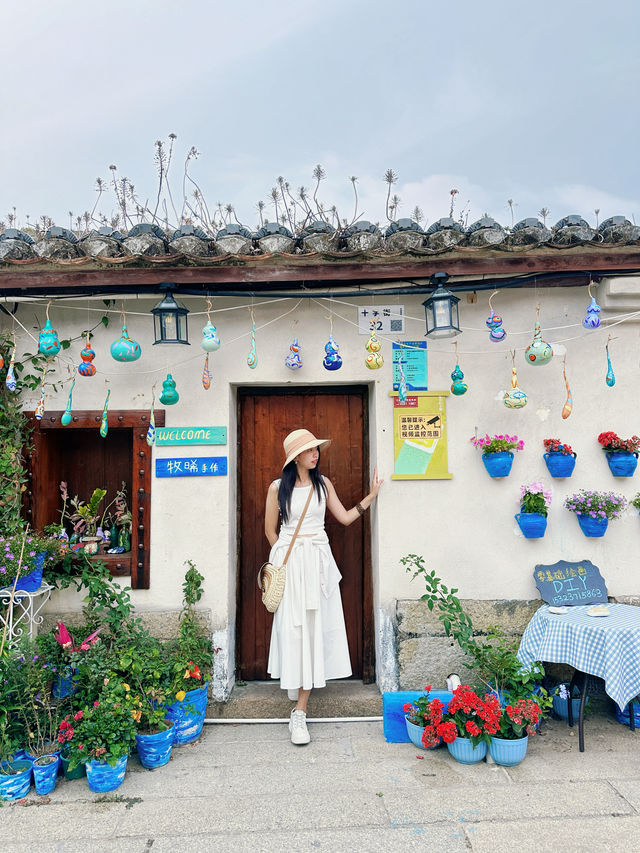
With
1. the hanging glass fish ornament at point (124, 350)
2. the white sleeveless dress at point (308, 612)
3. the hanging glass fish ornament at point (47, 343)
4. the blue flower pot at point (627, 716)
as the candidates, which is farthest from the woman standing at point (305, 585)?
the blue flower pot at point (627, 716)

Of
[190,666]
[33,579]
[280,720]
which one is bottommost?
[280,720]

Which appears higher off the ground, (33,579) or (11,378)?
(11,378)

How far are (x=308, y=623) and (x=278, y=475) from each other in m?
1.24

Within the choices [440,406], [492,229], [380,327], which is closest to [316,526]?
[440,406]

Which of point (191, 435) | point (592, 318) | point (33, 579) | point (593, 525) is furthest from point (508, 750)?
point (33, 579)

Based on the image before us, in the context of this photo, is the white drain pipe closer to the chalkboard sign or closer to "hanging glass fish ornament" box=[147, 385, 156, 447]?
the chalkboard sign

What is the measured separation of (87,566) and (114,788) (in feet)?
5.02

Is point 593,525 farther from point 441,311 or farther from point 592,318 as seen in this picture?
point 441,311

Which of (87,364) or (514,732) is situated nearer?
(514,732)

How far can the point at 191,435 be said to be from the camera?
14.9 feet

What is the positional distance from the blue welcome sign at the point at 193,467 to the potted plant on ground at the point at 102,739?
161 cm

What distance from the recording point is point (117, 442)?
16.5 feet

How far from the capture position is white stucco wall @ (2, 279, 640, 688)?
14.7 feet

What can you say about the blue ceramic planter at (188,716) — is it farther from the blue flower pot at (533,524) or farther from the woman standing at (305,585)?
the blue flower pot at (533,524)
